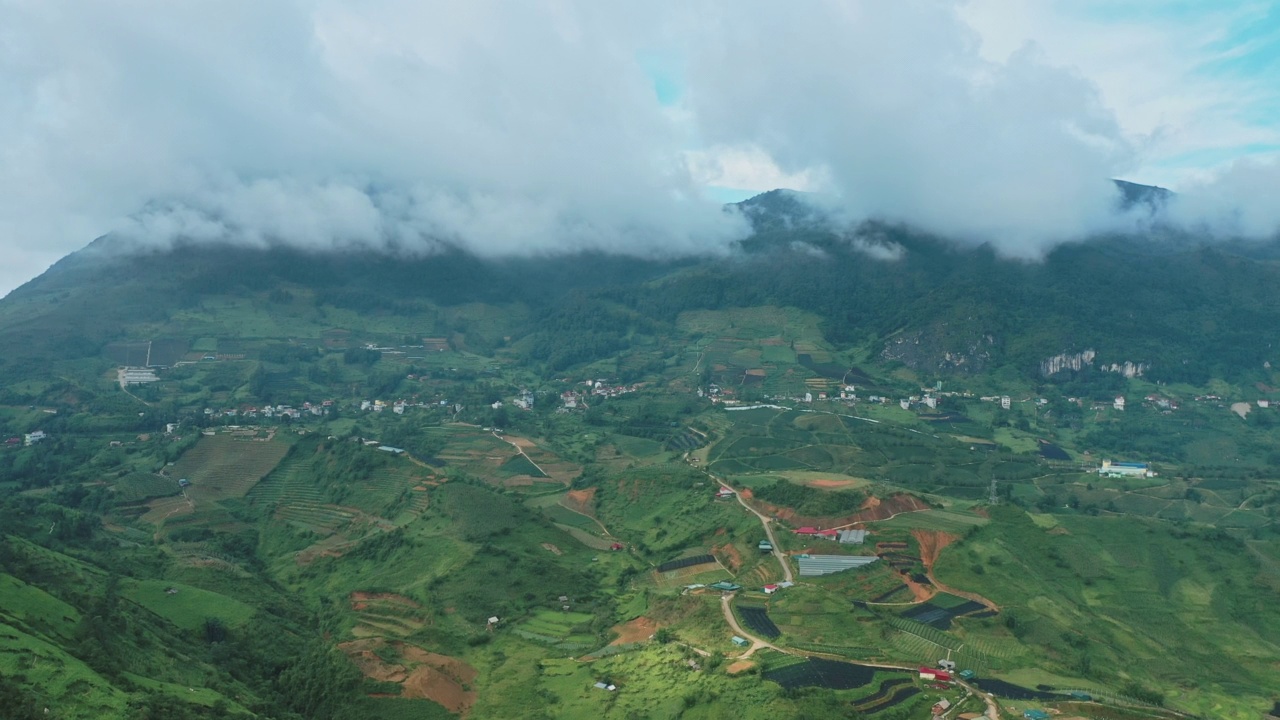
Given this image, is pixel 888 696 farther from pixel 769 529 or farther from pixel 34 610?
pixel 34 610

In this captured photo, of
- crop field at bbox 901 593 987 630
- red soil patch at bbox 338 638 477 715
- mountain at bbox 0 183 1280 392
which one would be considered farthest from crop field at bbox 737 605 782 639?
mountain at bbox 0 183 1280 392

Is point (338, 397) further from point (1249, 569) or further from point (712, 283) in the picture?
point (1249, 569)

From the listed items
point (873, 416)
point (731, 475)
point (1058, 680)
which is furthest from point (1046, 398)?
point (1058, 680)

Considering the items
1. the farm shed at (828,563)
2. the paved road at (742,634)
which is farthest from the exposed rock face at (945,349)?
the paved road at (742,634)

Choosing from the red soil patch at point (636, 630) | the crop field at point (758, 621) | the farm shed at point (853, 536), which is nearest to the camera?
the crop field at point (758, 621)

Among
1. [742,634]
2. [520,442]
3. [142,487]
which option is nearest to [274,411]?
[520,442]

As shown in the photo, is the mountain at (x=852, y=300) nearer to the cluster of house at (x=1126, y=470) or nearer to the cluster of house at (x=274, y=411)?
the cluster of house at (x=274, y=411)
